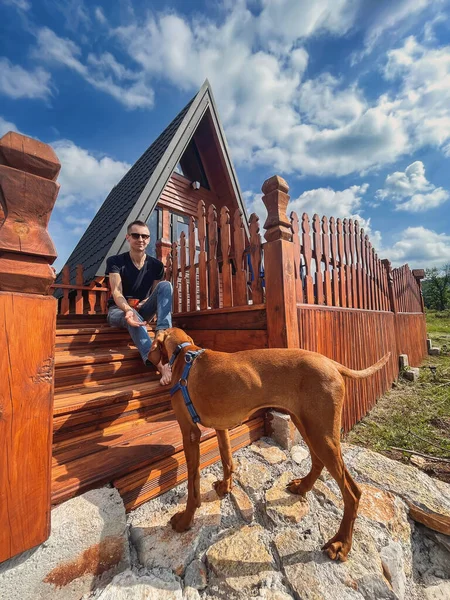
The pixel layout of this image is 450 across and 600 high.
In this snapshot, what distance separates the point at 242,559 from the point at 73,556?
0.85m

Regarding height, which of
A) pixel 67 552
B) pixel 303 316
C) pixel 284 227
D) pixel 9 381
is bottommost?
pixel 67 552

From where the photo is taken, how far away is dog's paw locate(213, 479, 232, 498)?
70.5 inches

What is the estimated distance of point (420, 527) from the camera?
66.6 inches

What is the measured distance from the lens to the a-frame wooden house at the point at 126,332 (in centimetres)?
123

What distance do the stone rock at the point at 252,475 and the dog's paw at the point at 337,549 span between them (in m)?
0.56

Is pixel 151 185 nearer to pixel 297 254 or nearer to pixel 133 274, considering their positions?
pixel 133 274

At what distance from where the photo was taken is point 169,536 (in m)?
1.46

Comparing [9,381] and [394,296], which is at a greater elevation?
[394,296]

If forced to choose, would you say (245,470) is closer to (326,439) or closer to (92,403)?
(326,439)

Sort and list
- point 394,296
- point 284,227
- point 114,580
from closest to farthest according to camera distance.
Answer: point 114,580 < point 284,227 < point 394,296

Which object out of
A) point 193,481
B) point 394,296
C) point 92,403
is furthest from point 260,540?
point 394,296

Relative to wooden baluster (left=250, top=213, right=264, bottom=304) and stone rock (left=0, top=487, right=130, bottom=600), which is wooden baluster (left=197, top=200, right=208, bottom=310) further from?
stone rock (left=0, top=487, right=130, bottom=600)

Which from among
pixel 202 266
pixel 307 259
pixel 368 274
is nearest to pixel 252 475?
pixel 307 259

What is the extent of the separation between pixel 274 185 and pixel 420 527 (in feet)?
9.97
